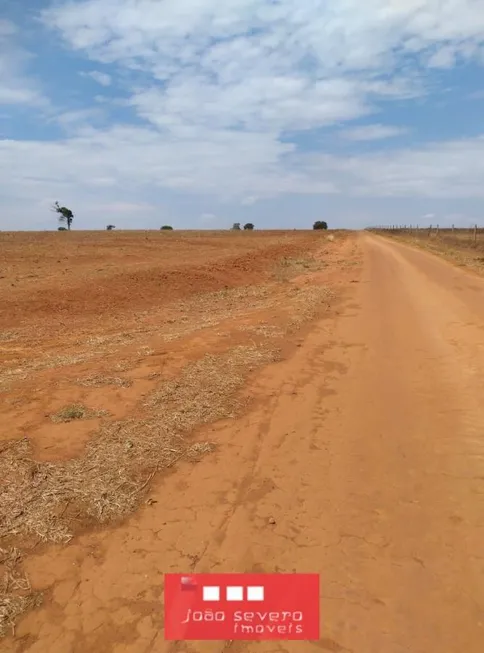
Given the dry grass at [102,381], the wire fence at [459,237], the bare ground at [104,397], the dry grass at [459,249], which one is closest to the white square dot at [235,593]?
the bare ground at [104,397]

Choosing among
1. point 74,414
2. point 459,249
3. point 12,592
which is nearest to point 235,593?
point 12,592

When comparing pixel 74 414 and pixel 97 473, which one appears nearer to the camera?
pixel 97 473

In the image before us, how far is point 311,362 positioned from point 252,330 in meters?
2.03

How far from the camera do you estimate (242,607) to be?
2947mm

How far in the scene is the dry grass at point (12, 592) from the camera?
2.85 metres

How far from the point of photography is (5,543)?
11.3 feet

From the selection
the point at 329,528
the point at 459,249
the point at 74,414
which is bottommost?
the point at 329,528

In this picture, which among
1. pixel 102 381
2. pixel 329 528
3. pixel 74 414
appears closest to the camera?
pixel 329 528

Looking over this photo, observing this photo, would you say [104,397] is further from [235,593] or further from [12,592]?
[235,593]

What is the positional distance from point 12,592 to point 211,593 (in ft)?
3.99

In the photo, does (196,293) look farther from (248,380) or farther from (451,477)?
(451,477)

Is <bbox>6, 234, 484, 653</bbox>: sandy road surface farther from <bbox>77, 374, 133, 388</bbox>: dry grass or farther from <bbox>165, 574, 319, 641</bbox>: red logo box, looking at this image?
<bbox>77, 374, 133, 388</bbox>: dry grass

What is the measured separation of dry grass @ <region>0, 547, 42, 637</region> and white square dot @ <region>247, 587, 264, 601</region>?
127 centimetres

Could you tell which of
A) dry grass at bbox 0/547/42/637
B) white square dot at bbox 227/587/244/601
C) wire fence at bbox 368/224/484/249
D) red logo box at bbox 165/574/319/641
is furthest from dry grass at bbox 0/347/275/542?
wire fence at bbox 368/224/484/249
